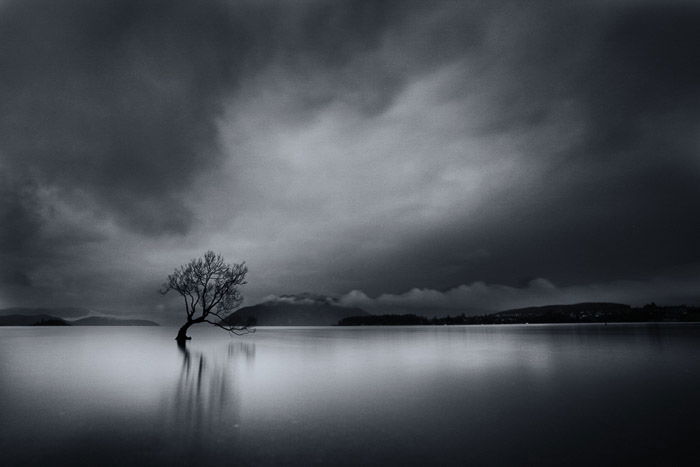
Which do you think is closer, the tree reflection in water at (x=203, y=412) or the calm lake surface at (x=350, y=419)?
the calm lake surface at (x=350, y=419)

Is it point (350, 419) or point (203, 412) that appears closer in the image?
point (350, 419)

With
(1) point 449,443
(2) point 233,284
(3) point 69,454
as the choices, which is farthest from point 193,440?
(2) point 233,284

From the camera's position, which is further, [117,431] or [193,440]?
[117,431]

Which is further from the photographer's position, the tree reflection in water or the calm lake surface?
the tree reflection in water

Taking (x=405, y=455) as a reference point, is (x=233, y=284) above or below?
above

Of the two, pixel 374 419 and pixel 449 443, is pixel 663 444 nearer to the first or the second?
pixel 449 443

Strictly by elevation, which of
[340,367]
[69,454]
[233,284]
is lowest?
[340,367]

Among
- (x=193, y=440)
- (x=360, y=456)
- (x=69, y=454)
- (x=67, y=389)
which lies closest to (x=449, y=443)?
(x=360, y=456)

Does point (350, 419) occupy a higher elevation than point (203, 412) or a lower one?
lower

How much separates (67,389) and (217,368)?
33.2ft

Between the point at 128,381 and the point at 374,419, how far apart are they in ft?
54.1

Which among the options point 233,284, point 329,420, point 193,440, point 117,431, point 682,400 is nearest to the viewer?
point 193,440

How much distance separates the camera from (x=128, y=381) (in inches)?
901

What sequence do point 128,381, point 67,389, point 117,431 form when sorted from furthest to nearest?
point 128,381 → point 67,389 → point 117,431
